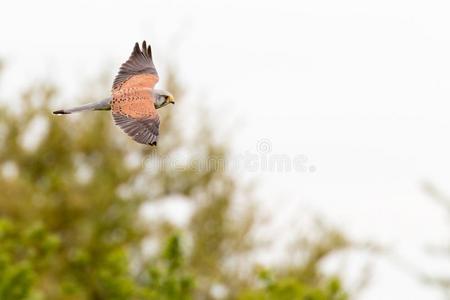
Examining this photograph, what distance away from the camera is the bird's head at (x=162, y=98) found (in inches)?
196

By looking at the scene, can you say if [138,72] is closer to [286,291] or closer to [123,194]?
[286,291]

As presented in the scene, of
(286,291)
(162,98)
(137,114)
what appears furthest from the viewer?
(286,291)

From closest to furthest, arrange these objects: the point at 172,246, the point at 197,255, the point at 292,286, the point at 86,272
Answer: the point at 172,246
the point at 292,286
the point at 86,272
the point at 197,255

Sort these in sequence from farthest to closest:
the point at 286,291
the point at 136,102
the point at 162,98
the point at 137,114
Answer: the point at 286,291, the point at 162,98, the point at 136,102, the point at 137,114

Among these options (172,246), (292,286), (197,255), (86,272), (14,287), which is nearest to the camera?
(172,246)

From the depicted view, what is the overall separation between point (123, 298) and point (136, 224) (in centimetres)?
859

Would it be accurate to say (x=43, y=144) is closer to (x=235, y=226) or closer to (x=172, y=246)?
(x=235, y=226)

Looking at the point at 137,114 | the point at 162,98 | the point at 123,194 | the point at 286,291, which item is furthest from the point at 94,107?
the point at 123,194

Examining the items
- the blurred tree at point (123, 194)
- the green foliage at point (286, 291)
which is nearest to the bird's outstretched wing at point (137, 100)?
the green foliage at point (286, 291)

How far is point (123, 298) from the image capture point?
39.1 ft

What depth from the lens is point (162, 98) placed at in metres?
5.01

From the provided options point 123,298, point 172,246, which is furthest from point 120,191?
point 172,246

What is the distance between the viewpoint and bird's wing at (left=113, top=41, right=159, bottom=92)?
17.3ft

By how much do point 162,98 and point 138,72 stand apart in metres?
0.52
